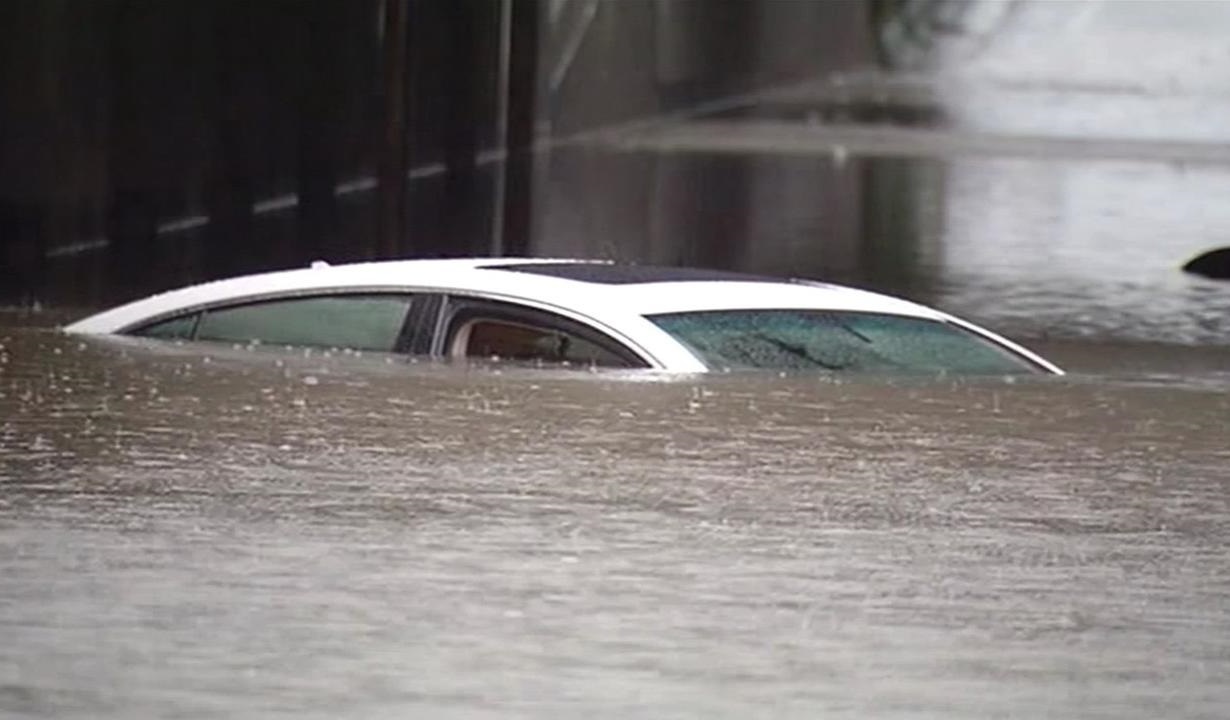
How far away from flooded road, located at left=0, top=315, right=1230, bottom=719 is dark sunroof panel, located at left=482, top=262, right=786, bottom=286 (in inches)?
50.0

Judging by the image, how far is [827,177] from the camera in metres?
36.1

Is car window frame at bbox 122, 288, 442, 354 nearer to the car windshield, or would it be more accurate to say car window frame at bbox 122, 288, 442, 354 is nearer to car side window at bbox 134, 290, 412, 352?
car side window at bbox 134, 290, 412, 352

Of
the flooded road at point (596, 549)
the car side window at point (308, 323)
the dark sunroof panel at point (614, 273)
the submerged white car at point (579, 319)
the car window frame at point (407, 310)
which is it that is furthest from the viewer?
the dark sunroof panel at point (614, 273)

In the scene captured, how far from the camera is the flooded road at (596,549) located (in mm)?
4645

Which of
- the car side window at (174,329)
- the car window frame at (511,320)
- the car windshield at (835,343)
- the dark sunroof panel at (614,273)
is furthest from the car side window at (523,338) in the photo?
the car side window at (174,329)

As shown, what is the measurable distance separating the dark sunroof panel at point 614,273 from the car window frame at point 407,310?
283 millimetres

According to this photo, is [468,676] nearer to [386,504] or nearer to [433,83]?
[386,504]

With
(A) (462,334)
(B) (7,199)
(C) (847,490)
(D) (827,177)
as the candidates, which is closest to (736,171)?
(D) (827,177)

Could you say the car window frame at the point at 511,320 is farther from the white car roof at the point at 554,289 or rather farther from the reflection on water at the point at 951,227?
the reflection on water at the point at 951,227

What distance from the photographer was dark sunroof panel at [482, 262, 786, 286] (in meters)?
10.2

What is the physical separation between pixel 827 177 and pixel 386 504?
30004 millimetres

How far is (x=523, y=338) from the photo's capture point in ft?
31.9

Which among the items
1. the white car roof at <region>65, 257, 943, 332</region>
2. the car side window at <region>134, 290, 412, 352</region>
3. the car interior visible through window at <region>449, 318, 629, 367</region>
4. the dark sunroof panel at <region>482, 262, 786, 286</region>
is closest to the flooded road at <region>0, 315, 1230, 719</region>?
the car interior visible through window at <region>449, 318, 629, 367</region>

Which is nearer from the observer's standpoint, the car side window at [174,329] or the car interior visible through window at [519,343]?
the car interior visible through window at [519,343]
